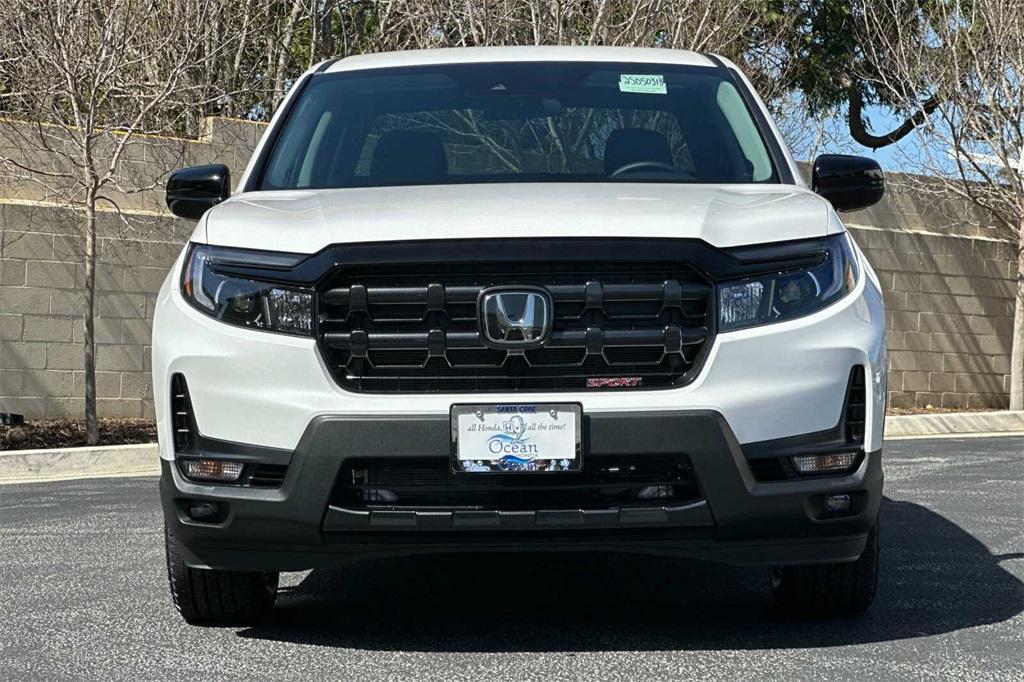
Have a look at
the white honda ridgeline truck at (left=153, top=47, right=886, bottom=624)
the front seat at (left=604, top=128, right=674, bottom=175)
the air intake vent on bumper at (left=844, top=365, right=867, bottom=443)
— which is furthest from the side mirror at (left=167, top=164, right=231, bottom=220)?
the air intake vent on bumper at (left=844, top=365, right=867, bottom=443)

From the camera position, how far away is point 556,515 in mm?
4309

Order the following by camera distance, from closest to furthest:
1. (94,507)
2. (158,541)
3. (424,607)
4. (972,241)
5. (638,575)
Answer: (424,607), (638,575), (158,541), (94,507), (972,241)

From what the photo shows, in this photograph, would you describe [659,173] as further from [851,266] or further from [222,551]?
[222,551]

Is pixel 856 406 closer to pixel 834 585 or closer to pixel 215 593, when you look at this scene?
pixel 834 585

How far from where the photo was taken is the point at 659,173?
5.54 meters

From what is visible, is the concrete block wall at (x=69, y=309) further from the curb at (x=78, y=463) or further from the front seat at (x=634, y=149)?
the front seat at (x=634, y=149)

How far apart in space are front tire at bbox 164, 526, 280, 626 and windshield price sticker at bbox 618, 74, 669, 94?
2.25 m

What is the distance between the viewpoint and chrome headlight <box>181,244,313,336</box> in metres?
4.36

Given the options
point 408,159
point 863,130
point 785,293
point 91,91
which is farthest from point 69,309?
point 863,130

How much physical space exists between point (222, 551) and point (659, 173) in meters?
2.04

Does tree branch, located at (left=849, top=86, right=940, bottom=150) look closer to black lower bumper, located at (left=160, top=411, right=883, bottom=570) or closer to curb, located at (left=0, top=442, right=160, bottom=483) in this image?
curb, located at (left=0, top=442, right=160, bottom=483)

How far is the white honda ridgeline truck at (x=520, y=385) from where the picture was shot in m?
4.25

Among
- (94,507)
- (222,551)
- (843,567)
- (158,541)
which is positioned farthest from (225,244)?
(94,507)

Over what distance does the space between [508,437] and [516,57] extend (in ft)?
7.56
